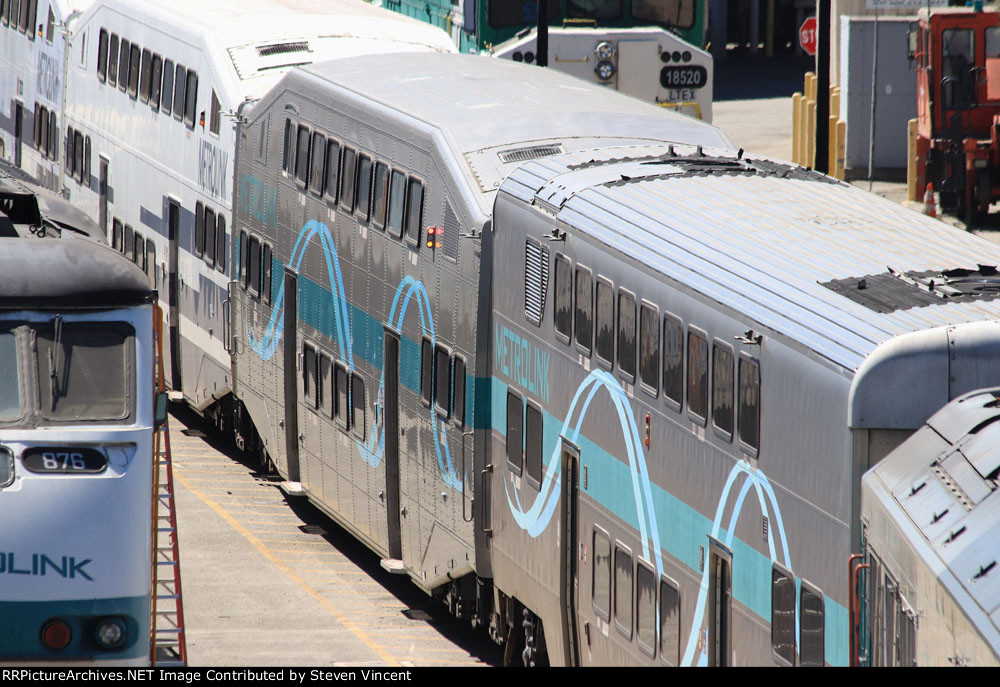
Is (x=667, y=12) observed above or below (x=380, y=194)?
above

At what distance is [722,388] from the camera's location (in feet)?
37.8

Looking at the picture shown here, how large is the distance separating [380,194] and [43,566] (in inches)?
281

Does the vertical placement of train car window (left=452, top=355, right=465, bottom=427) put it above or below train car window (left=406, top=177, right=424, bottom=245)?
below

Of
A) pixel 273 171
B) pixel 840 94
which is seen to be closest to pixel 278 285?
pixel 273 171

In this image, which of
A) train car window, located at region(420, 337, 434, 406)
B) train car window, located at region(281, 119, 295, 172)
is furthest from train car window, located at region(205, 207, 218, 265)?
train car window, located at region(420, 337, 434, 406)

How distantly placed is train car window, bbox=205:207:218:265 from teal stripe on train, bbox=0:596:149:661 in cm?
1180

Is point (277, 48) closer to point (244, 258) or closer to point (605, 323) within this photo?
point (244, 258)

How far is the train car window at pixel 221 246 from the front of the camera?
22578 millimetres

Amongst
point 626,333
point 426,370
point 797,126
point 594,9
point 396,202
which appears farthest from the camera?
point 797,126

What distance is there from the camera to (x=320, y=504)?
19.9m

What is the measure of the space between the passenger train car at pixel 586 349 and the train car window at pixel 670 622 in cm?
3

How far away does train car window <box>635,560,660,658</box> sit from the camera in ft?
41.2

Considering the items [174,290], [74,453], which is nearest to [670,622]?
[74,453]

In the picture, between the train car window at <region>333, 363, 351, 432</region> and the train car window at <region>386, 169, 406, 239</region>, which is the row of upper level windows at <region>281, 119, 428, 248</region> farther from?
the train car window at <region>333, 363, 351, 432</region>
